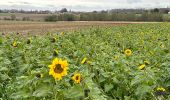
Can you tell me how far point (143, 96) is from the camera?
437 cm

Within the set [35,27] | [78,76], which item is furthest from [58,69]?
[35,27]

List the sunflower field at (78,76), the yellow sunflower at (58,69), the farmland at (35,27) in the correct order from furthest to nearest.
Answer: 1. the farmland at (35,27)
2. the sunflower field at (78,76)
3. the yellow sunflower at (58,69)

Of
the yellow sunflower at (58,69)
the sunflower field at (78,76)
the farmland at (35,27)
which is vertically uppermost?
the yellow sunflower at (58,69)

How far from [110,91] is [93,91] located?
1.49 metres

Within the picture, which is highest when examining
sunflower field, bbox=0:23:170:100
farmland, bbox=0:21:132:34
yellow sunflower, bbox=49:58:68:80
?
yellow sunflower, bbox=49:58:68:80

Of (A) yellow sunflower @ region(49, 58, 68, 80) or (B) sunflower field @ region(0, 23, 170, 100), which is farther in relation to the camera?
(B) sunflower field @ region(0, 23, 170, 100)

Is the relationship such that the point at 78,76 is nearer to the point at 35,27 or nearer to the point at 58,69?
the point at 58,69

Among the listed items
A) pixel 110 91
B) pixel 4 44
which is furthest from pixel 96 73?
pixel 4 44

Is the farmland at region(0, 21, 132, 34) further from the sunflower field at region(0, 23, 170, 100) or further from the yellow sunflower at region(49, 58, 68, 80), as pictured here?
the yellow sunflower at region(49, 58, 68, 80)

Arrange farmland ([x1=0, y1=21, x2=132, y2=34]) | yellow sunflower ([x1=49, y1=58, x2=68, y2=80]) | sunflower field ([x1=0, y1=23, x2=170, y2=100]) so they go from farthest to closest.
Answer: farmland ([x1=0, y1=21, x2=132, y2=34]) → sunflower field ([x1=0, y1=23, x2=170, y2=100]) → yellow sunflower ([x1=49, y1=58, x2=68, y2=80])

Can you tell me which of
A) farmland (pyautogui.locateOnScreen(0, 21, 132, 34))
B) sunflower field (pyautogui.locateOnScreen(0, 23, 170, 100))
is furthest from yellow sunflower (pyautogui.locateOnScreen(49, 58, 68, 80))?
farmland (pyautogui.locateOnScreen(0, 21, 132, 34))

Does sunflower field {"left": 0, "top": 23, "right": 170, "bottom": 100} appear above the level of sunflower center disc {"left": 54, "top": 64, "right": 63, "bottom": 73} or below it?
below

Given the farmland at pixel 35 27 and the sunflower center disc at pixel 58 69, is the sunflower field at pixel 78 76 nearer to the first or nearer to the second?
the sunflower center disc at pixel 58 69

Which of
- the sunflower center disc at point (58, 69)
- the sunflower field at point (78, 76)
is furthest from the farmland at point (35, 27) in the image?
the sunflower center disc at point (58, 69)
